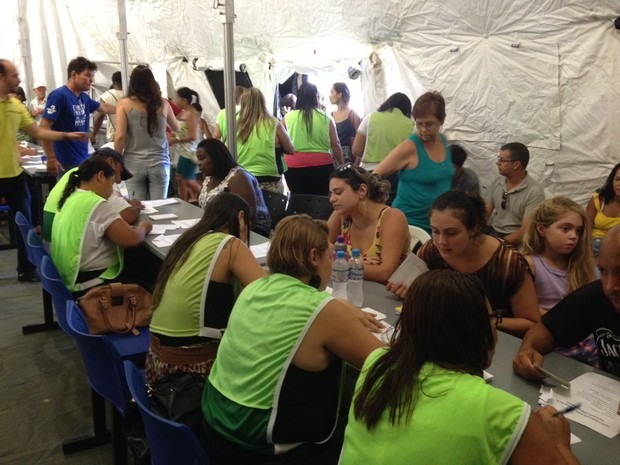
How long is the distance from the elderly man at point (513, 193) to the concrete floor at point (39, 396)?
3043 millimetres

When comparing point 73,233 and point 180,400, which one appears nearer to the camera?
point 180,400

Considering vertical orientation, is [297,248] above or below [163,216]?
Result: above

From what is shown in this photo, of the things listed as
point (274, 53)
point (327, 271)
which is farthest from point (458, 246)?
point (274, 53)

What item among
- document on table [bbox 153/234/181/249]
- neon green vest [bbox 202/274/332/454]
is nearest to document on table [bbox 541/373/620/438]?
neon green vest [bbox 202/274/332/454]

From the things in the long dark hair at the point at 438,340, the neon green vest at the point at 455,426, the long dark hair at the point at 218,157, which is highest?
the long dark hair at the point at 218,157

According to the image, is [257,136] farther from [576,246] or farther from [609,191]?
[576,246]

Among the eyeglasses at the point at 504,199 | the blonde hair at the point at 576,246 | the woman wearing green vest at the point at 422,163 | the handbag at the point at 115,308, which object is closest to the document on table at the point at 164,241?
the handbag at the point at 115,308

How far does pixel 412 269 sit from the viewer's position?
2408 mm

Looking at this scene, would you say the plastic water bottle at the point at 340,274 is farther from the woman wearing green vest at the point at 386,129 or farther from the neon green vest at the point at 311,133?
the neon green vest at the point at 311,133

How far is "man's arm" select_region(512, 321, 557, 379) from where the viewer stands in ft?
5.65

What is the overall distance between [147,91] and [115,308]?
2.52 m

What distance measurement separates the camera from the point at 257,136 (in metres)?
4.64

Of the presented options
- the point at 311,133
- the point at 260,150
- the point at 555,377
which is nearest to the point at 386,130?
the point at 311,133

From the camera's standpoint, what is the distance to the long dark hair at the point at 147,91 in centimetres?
471
